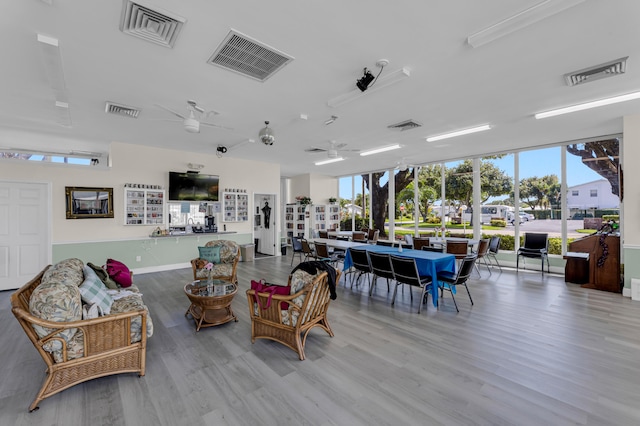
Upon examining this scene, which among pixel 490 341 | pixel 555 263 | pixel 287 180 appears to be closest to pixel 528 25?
pixel 490 341

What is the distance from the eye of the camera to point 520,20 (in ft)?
7.61

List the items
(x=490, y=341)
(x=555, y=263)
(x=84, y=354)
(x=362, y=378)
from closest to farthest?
(x=84, y=354) → (x=362, y=378) → (x=490, y=341) → (x=555, y=263)

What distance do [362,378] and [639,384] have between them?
232 cm

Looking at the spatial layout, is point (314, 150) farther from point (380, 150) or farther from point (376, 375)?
point (376, 375)

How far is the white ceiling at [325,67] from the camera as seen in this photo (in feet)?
7.59

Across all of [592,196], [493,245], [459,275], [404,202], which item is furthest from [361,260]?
[592,196]

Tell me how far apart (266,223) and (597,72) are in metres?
8.44

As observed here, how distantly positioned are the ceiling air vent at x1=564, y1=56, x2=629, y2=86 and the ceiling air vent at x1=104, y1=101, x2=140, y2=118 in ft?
19.0

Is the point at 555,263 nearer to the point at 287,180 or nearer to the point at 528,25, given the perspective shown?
the point at 528,25

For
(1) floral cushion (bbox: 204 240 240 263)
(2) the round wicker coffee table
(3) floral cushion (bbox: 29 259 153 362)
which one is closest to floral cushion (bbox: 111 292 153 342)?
(3) floral cushion (bbox: 29 259 153 362)

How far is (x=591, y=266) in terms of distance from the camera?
5.41 metres

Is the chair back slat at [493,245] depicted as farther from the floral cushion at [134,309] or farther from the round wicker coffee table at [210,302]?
the floral cushion at [134,309]

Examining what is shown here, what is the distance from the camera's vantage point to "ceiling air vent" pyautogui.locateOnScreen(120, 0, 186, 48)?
7.38 feet

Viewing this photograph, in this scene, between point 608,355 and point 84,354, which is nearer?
point 84,354
